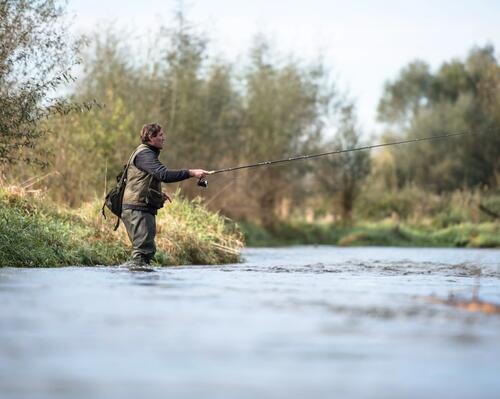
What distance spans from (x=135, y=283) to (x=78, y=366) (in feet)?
17.9

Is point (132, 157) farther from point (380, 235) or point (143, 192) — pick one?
point (380, 235)

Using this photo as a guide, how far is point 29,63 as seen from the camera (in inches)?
608

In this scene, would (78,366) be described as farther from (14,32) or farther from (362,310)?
(14,32)

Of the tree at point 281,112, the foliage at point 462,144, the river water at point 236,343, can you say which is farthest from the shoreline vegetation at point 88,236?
the foliage at point 462,144

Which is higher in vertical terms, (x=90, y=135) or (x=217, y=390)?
(x=90, y=135)

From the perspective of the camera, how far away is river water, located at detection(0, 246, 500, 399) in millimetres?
4930

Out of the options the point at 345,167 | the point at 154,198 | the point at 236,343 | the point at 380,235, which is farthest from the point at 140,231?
the point at 345,167

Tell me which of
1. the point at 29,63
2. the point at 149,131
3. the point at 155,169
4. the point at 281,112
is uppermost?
the point at 281,112

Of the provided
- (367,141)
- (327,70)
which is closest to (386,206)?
(367,141)

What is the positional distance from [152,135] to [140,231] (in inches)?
48.9

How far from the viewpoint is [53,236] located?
15.4 metres

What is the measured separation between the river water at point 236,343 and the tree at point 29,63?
186 inches

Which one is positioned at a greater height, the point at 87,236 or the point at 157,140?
the point at 157,140

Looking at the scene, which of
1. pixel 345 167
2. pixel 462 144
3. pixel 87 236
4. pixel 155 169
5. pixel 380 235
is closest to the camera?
pixel 155 169
